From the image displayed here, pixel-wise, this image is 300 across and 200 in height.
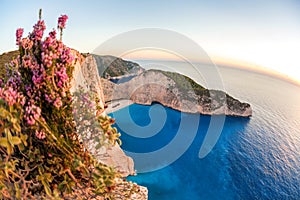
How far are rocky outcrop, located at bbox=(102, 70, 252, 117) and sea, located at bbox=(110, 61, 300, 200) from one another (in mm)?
877

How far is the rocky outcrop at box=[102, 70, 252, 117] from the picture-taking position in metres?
22.7

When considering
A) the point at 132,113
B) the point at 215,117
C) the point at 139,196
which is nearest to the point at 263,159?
the point at 215,117

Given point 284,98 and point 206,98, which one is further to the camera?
point 284,98

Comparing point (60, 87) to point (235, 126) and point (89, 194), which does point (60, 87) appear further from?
point (235, 126)

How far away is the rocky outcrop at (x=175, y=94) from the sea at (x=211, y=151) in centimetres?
88

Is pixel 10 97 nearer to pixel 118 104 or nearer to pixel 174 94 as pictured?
pixel 118 104

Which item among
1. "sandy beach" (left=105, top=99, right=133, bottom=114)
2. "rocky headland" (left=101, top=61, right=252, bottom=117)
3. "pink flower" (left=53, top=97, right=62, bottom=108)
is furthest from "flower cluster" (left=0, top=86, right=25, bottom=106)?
"rocky headland" (left=101, top=61, right=252, bottom=117)

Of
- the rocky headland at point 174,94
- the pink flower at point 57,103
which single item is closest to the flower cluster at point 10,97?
the pink flower at point 57,103

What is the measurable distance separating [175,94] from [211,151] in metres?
10.1

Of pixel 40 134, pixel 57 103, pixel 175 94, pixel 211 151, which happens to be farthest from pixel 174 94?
pixel 40 134

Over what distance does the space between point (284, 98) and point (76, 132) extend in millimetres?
34093

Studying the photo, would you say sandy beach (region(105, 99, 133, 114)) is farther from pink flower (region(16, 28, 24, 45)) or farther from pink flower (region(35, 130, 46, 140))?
pink flower (region(35, 130, 46, 140))

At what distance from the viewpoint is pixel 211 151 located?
49.8ft

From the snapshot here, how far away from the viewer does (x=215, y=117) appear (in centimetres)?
2270
